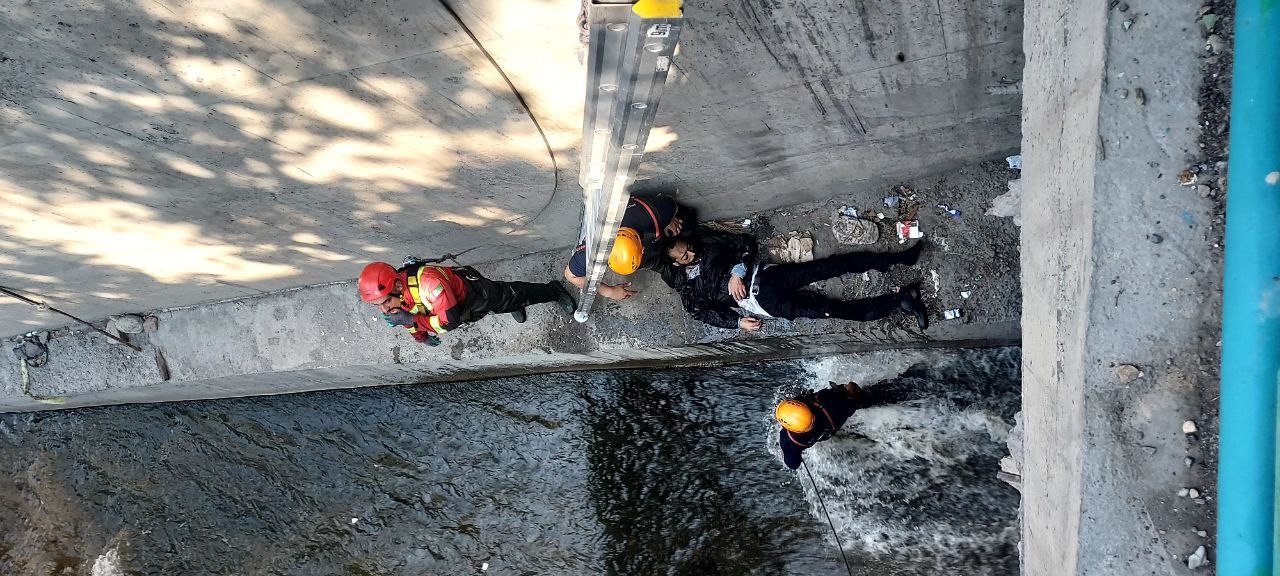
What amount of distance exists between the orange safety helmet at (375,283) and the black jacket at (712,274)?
1.83 meters

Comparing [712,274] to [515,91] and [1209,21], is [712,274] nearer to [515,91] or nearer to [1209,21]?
[515,91]

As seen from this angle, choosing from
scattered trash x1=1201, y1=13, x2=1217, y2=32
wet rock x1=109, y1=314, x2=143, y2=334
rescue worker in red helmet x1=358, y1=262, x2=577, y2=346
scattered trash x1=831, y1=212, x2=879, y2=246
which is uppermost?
scattered trash x1=1201, y1=13, x2=1217, y2=32

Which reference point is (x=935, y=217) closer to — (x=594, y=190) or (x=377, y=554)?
(x=594, y=190)

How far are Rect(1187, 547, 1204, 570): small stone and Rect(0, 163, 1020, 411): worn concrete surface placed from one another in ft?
8.04

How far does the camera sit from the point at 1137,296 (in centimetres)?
243

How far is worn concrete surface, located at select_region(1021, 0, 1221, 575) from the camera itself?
2.37m

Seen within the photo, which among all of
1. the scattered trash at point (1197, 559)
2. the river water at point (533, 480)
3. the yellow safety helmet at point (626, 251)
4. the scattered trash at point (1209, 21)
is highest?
the scattered trash at point (1209, 21)

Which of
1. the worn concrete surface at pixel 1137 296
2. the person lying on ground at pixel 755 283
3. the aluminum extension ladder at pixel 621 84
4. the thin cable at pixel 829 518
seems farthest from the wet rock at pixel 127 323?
the worn concrete surface at pixel 1137 296

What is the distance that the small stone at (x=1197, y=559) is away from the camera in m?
2.34

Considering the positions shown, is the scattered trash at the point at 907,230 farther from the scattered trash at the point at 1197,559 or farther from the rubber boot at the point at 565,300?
the scattered trash at the point at 1197,559

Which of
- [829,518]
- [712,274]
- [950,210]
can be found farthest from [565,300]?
[950,210]

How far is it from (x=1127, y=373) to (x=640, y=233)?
2.85 meters

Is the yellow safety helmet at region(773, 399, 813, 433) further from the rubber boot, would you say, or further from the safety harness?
the safety harness

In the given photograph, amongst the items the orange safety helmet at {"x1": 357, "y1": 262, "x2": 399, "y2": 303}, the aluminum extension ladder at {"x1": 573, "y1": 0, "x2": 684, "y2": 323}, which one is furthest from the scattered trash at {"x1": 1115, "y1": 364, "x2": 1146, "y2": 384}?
the orange safety helmet at {"x1": 357, "y1": 262, "x2": 399, "y2": 303}
